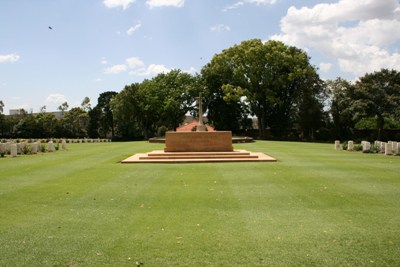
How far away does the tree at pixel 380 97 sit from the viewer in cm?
3716

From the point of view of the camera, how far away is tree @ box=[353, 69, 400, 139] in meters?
37.2

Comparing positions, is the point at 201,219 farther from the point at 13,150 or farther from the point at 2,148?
the point at 2,148

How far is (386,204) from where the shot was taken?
29.7 ft

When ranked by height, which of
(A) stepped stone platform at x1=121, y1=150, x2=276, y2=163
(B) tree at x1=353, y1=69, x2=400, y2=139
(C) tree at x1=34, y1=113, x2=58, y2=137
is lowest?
(A) stepped stone platform at x1=121, y1=150, x2=276, y2=163

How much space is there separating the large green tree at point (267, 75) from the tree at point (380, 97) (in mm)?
8044

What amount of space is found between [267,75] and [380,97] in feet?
44.0

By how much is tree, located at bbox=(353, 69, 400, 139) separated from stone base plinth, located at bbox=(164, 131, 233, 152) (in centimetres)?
2101

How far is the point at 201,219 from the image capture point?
25.5 feet

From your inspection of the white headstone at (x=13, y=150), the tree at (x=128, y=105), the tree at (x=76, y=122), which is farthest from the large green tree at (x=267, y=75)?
the white headstone at (x=13, y=150)

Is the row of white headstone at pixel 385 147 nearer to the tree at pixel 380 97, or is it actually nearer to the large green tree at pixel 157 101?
the tree at pixel 380 97

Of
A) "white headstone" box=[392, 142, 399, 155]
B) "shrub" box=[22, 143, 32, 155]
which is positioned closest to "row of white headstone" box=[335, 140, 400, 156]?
"white headstone" box=[392, 142, 399, 155]

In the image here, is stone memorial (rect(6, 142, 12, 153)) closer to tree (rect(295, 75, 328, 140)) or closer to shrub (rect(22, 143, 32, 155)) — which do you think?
shrub (rect(22, 143, 32, 155))

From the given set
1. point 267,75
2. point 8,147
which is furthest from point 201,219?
point 267,75

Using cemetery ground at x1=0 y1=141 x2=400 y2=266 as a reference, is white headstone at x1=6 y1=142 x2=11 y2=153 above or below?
above
